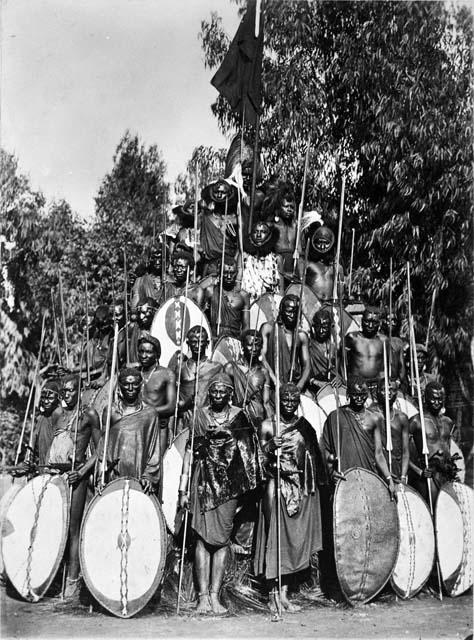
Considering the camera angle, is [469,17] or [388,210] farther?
[388,210]

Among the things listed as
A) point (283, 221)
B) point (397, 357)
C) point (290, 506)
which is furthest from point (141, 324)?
point (290, 506)

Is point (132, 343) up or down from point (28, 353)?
down

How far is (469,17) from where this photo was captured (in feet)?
56.3

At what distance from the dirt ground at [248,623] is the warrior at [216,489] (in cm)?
40

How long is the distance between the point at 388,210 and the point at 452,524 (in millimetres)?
9344

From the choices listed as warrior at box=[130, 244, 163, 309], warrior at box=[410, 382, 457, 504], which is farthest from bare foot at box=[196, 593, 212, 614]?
warrior at box=[130, 244, 163, 309]

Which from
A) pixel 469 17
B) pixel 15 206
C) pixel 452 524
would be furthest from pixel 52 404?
pixel 15 206

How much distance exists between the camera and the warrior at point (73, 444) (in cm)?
980

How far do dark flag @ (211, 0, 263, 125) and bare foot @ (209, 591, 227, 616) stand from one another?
771cm

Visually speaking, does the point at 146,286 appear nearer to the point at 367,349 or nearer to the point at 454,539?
the point at 367,349

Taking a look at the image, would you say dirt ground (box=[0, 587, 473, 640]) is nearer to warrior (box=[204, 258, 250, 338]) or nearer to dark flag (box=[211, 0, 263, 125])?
warrior (box=[204, 258, 250, 338])

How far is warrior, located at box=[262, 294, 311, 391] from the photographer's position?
38.5 ft

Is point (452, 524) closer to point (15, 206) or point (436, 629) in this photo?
point (436, 629)

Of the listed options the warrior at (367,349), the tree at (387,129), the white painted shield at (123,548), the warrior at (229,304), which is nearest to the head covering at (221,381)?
the white painted shield at (123,548)
